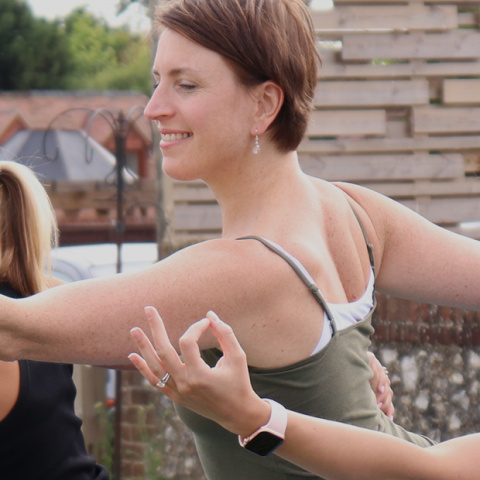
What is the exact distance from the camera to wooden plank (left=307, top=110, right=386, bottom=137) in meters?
6.02

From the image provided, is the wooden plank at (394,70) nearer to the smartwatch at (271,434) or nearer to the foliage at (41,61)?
the smartwatch at (271,434)

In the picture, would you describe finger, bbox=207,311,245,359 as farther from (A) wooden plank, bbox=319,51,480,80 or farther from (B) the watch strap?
(A) wooden plank, bbox=319,51,480,80

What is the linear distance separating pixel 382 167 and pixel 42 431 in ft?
11.9

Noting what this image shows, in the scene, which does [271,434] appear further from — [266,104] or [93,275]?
[93,275]

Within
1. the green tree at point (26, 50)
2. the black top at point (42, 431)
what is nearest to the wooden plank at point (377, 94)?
the black top at point (42, 431)

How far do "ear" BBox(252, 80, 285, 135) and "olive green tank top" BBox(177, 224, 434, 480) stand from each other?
0.85 ft

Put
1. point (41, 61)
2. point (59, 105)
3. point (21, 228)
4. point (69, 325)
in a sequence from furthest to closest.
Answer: point (41, 61)
point (59, 105)
point (21, 228)
point (69, 325)

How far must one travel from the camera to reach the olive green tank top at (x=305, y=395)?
183cm

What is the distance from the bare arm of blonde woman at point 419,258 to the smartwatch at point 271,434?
74cm

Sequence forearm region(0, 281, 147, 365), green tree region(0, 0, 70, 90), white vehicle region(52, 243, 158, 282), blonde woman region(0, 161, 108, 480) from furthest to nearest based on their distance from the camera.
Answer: green tree region(0, 0, 70, 90)
white vehicle region(52, 243, 158, 282)
blonde woman region(0, 161, 108, 480)
forearm region(0, 281, 147, 365)

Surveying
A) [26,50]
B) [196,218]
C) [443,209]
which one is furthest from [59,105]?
[443,209]

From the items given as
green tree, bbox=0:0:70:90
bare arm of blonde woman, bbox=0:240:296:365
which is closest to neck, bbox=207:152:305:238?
bare arm of blonde woman, bbox=0:240:296:365

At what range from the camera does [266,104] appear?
6.43ft

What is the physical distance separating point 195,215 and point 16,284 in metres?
3.05
